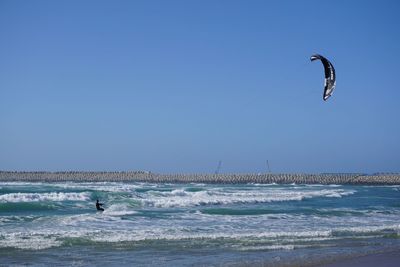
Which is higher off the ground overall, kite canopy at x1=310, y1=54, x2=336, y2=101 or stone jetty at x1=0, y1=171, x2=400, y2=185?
kite canopy at x1=310, y1=54, x2=336, y2=101

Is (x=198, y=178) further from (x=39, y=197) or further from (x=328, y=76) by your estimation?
(x=328, y=76)

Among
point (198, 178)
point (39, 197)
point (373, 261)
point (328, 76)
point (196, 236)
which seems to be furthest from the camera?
point (198, 178)

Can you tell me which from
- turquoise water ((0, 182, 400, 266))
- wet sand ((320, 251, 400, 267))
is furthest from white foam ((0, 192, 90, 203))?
wet sand ((320, 251, 400, 267))

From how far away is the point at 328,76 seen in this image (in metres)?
15.0

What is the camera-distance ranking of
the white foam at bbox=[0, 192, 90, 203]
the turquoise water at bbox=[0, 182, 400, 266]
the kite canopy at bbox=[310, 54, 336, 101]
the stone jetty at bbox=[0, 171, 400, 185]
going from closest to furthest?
the turquoise water at bbox=[0, 182, 400, 266]
the kite canopy at bbox=[310, 54, 336, 101]
the white foam at bbox=[0, 192, 90, 203]
the stone jetty at bbox=[0, 171, 400, 185]

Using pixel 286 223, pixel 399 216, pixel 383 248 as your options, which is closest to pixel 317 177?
pixel 399 216

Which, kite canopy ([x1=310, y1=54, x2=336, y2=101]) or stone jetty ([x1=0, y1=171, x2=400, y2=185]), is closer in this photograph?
kite canopy ([x1=310, y1=54, x2=336, y2=101])

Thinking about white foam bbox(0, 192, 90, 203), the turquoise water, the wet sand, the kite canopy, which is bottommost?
the wet sand

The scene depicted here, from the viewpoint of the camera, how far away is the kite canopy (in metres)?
14.6

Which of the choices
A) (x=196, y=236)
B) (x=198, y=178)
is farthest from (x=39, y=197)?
(x=198, y=178)

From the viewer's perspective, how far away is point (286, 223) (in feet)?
48.0

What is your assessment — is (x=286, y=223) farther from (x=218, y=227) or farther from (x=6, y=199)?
(x=6, y=199)

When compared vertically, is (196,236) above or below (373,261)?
above

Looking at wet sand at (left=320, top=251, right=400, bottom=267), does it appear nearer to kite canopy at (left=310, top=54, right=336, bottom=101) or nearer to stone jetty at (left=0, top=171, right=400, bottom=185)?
kite canopy at (left=310, top=54, right=336, bottom=101)
